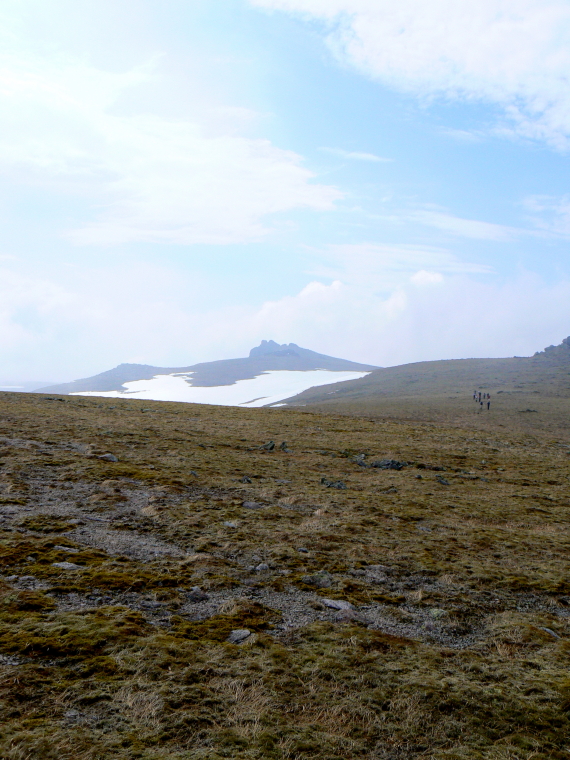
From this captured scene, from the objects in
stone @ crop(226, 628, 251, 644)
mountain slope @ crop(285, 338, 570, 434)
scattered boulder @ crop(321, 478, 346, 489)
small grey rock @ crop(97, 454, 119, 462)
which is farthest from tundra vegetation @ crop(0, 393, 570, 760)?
mountain slope @ crop(285, 338, 570, 434)

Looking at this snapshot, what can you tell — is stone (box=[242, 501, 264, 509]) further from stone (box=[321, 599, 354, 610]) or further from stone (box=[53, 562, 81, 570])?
stone (box=[53, 562, 81, 570])

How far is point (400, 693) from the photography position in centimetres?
→ 679

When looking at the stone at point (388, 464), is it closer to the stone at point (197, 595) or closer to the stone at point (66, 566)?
the stone at point (197, 595)

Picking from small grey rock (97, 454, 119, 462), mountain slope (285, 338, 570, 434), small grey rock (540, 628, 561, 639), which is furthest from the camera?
mountain slope (285, 338, 570, 434)

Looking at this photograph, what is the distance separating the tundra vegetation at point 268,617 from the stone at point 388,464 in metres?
5.27

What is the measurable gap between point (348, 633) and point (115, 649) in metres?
3.97

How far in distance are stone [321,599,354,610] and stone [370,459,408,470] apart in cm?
1759

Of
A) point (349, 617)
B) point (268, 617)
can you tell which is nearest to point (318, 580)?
point (349, 617)

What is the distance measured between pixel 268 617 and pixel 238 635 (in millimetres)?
1006

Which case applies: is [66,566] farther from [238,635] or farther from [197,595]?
[238,635]

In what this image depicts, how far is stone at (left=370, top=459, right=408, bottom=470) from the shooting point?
89.0 feet

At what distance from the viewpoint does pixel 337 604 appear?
9742 millimetres

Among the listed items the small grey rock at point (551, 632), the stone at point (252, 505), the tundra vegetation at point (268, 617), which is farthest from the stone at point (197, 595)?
the stone at point (252, 505)

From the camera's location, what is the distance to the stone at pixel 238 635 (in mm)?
7871
